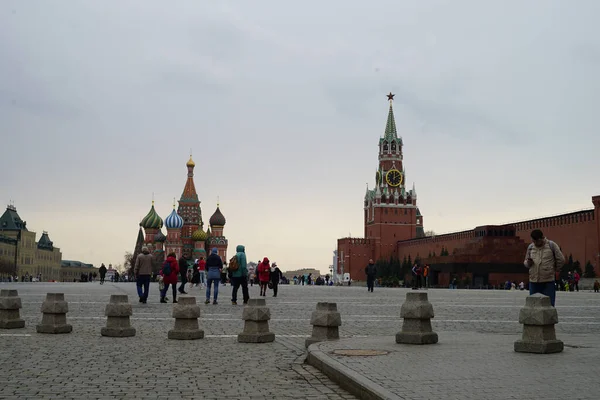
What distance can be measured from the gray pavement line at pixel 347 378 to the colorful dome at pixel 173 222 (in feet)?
365

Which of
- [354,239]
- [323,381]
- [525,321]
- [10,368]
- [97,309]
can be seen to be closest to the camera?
[323,381]

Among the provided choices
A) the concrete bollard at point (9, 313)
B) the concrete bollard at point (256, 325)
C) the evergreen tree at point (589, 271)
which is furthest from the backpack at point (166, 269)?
the evergreen tree at point (589, 271)

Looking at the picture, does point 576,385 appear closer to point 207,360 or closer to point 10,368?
point 207,360

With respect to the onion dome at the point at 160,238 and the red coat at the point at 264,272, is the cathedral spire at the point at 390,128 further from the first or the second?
the red coat at the point at 264,272

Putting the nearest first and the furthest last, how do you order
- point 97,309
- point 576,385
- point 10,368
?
point 576,385 < point 10,368 < point 97,309

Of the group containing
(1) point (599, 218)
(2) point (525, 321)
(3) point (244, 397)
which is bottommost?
(3) point (244, 397)

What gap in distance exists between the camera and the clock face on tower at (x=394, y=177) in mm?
138875

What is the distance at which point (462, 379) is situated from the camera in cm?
689

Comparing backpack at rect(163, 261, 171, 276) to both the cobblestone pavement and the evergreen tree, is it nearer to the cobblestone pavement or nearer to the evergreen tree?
the cobblestone pavement

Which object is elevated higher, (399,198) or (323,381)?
(399,198)

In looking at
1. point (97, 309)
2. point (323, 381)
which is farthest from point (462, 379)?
point (97, 309)

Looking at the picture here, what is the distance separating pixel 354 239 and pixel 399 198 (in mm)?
11425

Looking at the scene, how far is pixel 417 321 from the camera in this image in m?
10.0

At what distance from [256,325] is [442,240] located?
102 m
